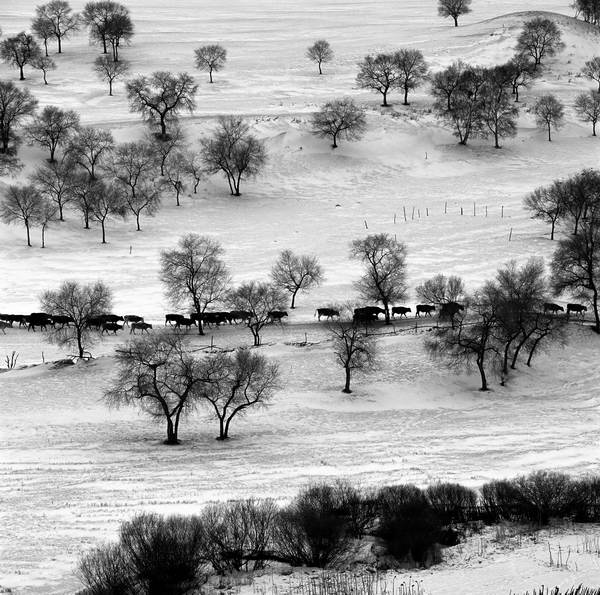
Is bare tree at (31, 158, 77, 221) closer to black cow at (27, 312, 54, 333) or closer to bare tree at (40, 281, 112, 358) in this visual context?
black cow at (27, 312, 54, 333)

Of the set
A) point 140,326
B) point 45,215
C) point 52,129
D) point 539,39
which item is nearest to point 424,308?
point 140,326

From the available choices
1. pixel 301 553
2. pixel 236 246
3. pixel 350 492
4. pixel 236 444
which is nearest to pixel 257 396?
pixel 236 444

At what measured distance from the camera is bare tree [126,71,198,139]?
113 metres

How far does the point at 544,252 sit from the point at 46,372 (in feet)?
146

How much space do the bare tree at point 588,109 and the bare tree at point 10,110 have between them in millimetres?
65475

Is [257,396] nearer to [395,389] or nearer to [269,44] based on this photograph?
[395,389]

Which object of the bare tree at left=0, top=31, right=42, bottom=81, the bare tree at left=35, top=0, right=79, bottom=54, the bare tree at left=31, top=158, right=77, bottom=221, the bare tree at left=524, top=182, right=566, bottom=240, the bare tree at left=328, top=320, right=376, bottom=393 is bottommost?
the bare tree at left=328, top=320, right=376, bottom=393

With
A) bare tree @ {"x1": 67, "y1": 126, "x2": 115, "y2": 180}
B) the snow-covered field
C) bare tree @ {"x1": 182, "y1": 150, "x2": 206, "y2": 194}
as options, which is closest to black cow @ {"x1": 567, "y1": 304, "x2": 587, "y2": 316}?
the snow-covered field

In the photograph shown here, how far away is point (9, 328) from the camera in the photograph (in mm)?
67000

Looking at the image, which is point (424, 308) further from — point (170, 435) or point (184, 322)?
point (170, 435)

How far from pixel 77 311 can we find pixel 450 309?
968 inches

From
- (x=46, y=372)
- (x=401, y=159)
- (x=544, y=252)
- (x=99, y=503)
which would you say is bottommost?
(x=99, y=503)

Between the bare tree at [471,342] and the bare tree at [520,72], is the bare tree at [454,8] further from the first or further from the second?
the bare tree at [471,342]

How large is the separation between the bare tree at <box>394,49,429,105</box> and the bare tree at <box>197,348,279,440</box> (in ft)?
255
